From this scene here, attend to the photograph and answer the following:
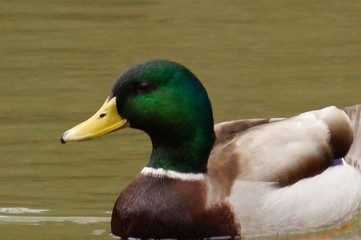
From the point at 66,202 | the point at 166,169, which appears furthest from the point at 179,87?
the point at 66,202

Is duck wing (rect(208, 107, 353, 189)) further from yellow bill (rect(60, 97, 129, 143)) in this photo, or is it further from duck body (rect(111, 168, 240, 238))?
yellow bill (rect(60, 97, 129, 143))

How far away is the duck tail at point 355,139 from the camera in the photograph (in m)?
11.6

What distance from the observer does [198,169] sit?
10.8 meters

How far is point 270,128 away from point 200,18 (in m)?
6.26

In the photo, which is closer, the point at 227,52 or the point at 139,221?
the point at 139,221

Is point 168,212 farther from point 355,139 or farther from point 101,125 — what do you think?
point 355,139

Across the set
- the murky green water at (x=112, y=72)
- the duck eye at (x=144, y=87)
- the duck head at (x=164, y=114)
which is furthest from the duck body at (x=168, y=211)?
the duck eye at (x=144, y=87)

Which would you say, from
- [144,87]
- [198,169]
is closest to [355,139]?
[198,169]

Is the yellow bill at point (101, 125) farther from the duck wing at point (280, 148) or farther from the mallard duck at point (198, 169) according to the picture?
the duck wing at point (280, 148)

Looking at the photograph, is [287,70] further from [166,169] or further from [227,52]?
[166,169]

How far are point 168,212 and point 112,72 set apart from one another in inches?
175

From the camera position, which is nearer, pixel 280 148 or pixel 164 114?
pixel 164 114

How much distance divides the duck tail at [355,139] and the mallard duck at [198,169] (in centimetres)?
62

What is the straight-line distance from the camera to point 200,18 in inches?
675
